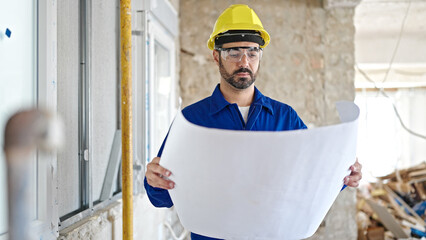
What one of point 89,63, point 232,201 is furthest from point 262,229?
point 89,63

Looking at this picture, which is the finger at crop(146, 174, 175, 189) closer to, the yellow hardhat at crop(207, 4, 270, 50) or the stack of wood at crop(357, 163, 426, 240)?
the yellow hardhat at crop(207, 4, 270, 50)


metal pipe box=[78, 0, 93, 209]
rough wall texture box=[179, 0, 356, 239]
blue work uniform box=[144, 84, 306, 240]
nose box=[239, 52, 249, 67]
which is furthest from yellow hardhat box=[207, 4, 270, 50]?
rough wall texture box=[179, 0, 356, 239]

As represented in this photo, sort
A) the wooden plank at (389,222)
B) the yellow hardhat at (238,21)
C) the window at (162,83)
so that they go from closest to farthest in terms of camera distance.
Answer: the yellow hardhat at (238,21), the window at (162,83), the wooden plank at (389,222)

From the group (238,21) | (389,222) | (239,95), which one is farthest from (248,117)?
(389,222)

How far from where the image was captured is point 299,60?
3.98 m

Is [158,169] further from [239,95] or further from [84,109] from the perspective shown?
[84,109]

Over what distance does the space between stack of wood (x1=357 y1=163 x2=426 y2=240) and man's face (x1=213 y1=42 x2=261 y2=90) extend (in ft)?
13.4

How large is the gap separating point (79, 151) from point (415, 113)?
10.5 m

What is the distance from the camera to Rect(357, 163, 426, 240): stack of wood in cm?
500

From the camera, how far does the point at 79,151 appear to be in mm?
1688

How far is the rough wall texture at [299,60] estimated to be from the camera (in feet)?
12.9

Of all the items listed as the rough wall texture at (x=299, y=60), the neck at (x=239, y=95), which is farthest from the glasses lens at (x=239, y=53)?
the rough wall texture at (x=299, y=60)

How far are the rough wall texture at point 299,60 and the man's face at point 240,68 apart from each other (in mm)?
2321

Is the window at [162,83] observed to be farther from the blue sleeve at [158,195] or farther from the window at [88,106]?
the blue sleeve at [158,195]
